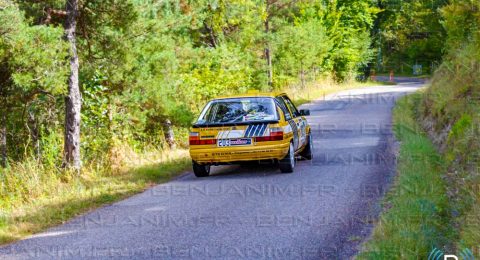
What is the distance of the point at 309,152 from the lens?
12.9 metres

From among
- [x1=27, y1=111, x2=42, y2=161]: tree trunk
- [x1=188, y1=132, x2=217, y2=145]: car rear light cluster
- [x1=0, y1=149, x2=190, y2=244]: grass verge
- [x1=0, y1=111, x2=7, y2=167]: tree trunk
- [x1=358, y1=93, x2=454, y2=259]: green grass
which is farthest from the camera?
[x1=27, y1=111, x2=42, y2=161]: tree trunk

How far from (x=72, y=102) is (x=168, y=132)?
5.16 meters

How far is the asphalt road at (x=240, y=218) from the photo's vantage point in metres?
6.29

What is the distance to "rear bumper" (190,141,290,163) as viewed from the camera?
1072 centimetres

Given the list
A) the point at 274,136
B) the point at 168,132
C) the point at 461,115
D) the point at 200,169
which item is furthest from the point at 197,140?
the point at 168,132

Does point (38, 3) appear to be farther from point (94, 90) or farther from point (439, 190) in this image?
point (439, 190)

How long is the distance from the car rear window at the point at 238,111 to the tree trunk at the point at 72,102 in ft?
9.38

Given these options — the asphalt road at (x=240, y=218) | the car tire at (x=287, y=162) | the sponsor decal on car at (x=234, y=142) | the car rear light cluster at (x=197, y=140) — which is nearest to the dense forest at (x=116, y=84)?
the asphalt road at (x=240, y=218)

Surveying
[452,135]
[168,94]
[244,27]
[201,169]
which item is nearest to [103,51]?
[168,94]

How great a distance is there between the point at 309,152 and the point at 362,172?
7.36 feet

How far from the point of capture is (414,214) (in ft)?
22.0

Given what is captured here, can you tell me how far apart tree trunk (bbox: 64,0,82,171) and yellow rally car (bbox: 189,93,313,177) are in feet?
9.18

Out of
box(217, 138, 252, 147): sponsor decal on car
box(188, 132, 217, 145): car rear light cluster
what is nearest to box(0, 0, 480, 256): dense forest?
box(188, 132, 217, 145): car rear light cluster

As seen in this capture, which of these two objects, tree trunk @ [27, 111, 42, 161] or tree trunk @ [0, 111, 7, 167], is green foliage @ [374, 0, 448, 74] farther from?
tree trunk @ [0, 111, 7, 167]
